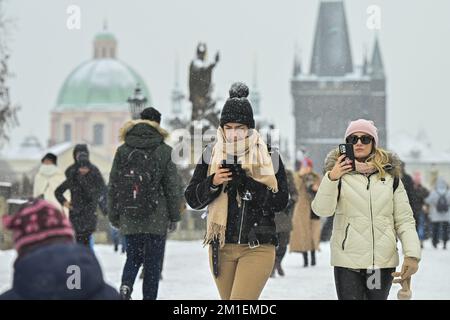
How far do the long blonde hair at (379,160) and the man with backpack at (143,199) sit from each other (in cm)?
212

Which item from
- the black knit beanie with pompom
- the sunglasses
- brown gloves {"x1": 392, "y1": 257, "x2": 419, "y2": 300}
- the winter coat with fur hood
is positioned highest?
the black knit beanie with pompom

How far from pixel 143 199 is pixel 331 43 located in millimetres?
94823

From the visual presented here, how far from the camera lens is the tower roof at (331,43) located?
332 ft

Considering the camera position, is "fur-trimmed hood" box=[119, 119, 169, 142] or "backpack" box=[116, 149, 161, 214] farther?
"fur-trimmed hood" box=[119, 119, 169, 142]

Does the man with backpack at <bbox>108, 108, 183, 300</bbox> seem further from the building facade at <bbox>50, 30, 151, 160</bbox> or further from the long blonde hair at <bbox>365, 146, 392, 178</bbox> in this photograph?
the building facade at <bbox>50, 30, 151, 160</bbox>

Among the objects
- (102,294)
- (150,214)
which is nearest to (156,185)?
(150,214)

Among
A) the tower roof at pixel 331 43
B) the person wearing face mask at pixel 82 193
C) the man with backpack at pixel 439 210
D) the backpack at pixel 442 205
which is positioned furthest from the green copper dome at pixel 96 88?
the person wearing face mask at pixel 82 193

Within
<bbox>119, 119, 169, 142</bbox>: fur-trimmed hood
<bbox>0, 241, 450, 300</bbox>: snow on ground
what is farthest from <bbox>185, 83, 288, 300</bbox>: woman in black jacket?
<bbox>0, 241, 450, 300</bbox>: snow on ground

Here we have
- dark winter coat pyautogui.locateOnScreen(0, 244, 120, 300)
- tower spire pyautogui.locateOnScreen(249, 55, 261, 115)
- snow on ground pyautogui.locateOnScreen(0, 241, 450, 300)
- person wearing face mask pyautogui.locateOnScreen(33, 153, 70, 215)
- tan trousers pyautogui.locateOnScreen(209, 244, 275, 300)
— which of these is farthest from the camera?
tower spire pyautogui.locateOnScreen(249, 55, 261, 115)

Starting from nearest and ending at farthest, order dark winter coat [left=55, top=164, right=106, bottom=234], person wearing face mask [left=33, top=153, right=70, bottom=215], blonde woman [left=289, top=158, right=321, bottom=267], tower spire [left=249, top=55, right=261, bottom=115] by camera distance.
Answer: dark winter coat [left=55, top=164, right=106, bottom=234]
person wearing face mask [left=33, top=153, right=70, bottom=215]
blonde woman [left=289, top=158, right=321, bottom=267]
tower spire [left=249, top=55, right=261, bottom=115]

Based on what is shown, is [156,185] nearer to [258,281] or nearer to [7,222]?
[258,281]

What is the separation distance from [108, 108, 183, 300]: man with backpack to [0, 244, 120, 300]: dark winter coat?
390cm

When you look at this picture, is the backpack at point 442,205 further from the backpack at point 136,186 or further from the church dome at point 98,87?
the church dome at point 98,87

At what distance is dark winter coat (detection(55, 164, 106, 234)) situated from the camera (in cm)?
1057
